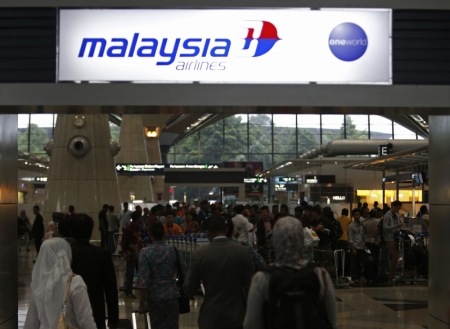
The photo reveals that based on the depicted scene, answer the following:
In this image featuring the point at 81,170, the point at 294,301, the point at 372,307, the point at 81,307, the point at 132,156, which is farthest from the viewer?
the point at 132,156

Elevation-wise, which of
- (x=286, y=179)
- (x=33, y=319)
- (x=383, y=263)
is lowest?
(x=383, y=263)

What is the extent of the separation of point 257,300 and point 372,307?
29.6ft

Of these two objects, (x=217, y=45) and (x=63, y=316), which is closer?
(x=63, y=316)

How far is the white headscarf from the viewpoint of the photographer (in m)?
4.97

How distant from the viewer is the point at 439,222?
27.5 ft

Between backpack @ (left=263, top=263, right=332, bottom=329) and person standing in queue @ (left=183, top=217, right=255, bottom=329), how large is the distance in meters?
1.70

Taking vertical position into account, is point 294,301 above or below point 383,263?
above

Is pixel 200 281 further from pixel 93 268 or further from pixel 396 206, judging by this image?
pixel 396 206

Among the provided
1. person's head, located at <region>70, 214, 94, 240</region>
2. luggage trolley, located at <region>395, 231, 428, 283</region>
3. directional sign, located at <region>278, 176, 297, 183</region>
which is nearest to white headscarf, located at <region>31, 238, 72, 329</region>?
person's head, located at <region>70, 214, 94, 240</region>

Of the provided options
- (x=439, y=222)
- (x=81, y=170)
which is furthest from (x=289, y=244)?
(x=81, y=170)

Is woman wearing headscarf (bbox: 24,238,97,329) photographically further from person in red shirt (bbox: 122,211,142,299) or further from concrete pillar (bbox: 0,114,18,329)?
person in red shirt (bbox: 122,211,142,299)

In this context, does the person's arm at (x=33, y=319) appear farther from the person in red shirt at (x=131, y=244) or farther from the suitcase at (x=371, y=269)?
the suitcase at (x=371, y=269)

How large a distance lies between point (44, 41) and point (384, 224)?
33.1ft

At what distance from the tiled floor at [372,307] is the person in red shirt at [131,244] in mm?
375
